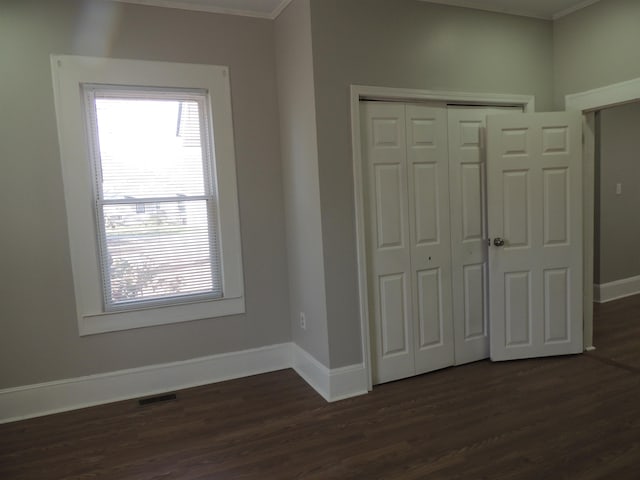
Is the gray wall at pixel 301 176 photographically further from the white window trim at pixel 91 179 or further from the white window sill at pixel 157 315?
the white window sill at pixel 157 315

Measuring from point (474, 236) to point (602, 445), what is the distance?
162cm

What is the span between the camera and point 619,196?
17.2 feet

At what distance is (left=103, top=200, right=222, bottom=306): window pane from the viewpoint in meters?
3.14

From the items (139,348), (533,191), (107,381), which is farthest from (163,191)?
(533,191)

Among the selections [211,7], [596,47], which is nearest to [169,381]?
[211,7]

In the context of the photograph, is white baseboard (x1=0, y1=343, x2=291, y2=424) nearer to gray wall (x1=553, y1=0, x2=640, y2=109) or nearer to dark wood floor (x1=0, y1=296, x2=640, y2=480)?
dark wood floor (x1=0, y1=296, x2=640, y2=480)

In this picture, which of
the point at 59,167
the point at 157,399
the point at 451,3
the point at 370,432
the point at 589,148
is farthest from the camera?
the point at 589,148

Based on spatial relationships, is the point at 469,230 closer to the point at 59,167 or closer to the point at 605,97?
the point at 605,97

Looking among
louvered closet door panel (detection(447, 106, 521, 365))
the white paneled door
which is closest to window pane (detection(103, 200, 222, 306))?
louvered closet door panel (detection(447, 106, 521, 365))

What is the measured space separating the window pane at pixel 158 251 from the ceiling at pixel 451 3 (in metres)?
1.40

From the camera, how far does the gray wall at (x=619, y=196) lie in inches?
201

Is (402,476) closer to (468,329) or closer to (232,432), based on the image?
(232,432)

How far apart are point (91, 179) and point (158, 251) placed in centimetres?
66

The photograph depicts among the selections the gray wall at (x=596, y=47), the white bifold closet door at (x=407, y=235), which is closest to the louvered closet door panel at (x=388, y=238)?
the white bifold closet door at (x=407, y=235)
